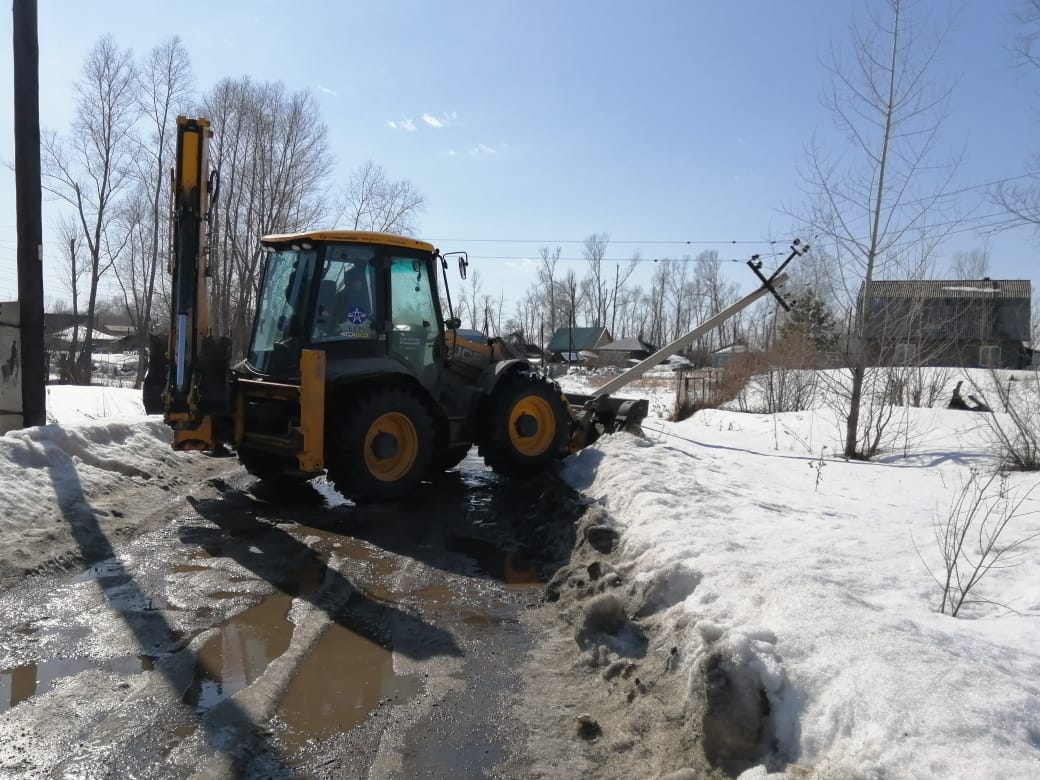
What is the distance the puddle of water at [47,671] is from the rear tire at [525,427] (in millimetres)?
5449

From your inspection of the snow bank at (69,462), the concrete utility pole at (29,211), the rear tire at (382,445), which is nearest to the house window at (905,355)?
the rear tire at (382,445)

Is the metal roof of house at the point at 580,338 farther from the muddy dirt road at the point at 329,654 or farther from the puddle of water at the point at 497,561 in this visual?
the muddy dirt road at the point at 329,654

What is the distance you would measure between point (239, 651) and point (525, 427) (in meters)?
5.47

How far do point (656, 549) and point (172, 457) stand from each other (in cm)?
670

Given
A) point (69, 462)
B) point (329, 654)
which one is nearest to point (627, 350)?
point (69, 462)

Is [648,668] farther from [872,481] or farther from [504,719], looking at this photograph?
[872,481]

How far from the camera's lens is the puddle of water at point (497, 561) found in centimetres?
617

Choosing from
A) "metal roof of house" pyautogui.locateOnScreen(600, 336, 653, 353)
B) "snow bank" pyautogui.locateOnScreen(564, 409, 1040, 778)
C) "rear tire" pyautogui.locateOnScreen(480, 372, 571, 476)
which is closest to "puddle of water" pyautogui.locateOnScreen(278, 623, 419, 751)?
"snow bank" pyautogui.locateOnScreen(564, 409, 1040, 778)

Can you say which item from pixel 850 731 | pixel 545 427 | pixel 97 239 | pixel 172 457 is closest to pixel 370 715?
pixel 850 731

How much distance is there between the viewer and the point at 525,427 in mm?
9469

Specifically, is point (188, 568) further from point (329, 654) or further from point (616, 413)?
point (616, 413)

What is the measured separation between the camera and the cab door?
8695 millimetres

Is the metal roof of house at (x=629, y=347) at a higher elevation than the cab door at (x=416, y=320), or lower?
lower

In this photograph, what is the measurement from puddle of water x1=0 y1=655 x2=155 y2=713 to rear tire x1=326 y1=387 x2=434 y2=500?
3663 millimetres
